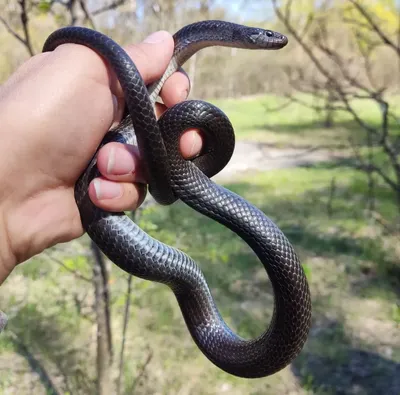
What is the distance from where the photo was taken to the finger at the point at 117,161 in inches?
67.6

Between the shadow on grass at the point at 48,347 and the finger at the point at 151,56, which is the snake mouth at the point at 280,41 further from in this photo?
the shadow on grass at the point at 48,347

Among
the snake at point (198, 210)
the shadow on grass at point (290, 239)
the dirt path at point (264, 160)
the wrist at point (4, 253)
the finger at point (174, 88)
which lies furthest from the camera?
the dirt path at point (264, 160)

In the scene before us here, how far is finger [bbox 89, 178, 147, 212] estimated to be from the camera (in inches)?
67.6

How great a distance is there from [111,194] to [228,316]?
3271 mm

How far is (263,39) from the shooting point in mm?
2203

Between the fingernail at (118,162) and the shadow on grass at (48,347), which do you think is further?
the shadow on grass at (48,347)

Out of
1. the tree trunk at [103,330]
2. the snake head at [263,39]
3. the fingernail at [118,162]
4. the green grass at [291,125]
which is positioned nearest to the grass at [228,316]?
the tree trunk at [103,330]

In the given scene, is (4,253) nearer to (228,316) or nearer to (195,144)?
(195,144)

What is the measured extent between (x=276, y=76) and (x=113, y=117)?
22185 millimetres

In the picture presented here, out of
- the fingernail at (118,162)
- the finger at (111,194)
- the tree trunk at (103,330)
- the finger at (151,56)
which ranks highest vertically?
the finger at (151,56)

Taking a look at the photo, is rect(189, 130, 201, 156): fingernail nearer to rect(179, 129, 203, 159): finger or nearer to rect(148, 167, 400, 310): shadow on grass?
rect(179, 129, 203, 159): finger

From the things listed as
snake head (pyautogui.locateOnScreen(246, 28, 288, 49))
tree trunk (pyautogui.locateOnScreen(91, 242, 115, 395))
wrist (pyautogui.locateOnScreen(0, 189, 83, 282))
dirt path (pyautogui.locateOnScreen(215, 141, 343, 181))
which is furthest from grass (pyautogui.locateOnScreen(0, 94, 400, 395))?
dirt path (pyautogui.locateOnScreen(215, 141, 343, 181))

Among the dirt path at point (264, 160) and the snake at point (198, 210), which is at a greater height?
the snake at point (198, 210)

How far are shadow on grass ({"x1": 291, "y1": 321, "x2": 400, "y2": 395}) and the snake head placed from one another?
2.69 m
